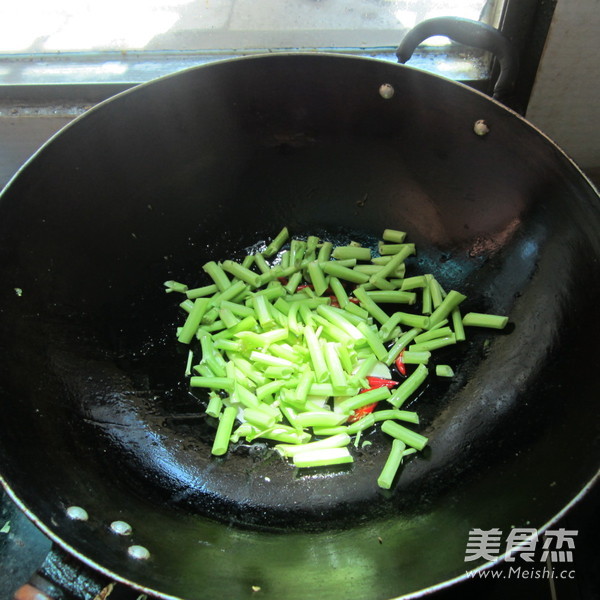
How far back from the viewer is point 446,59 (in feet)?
5.42

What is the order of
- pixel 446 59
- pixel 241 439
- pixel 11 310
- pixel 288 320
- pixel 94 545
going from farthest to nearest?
pixel 446 59
pixel 288 320
pixel 241 439
pixel 11 310
pixel 94 545

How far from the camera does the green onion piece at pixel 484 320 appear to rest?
133cm

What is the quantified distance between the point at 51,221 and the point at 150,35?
803 millimetres

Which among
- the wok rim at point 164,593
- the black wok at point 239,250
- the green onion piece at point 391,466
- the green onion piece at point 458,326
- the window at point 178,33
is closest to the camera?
the wok rim at point 164,593

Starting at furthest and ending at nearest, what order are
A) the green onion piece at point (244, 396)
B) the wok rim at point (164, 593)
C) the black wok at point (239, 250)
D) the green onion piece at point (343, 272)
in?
the green onion piece at point (343, 272)
the green onion piece at point (244, 396)
the black wok at point (239, 250)
the wok rim at point (164, 593)

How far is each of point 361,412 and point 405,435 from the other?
0.13 meters

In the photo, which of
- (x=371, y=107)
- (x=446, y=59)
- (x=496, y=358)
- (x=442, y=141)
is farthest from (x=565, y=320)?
(x=446, y=59)

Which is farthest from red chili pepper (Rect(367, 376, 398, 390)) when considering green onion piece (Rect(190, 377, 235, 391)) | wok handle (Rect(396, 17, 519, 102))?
wok handle (Rect(396, 17, 519, 102))

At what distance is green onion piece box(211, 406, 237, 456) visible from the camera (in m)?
1.23

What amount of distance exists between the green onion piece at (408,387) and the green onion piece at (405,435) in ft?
0.19

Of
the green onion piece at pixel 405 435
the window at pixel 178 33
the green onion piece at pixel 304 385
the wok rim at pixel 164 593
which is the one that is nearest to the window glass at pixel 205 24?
the window at pixel 178 33

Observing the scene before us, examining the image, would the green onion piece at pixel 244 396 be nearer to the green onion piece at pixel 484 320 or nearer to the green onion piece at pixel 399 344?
the green onion piece at pixel 399 344

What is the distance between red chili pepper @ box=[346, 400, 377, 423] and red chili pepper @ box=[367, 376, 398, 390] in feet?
0.15

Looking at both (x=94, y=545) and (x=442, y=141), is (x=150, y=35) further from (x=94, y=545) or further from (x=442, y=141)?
(x=94, y=545)
